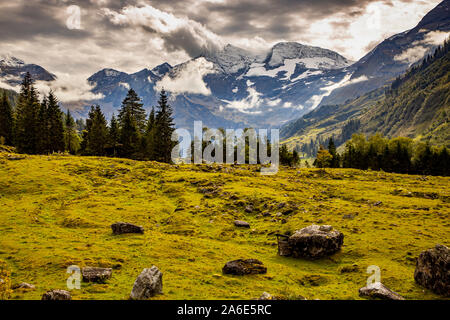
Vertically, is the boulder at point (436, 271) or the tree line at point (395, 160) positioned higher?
the tree line at point (395, 160)

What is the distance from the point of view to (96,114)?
315 ft

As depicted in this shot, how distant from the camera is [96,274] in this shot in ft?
62.2

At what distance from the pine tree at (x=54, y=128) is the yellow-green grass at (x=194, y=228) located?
35008 millimetres

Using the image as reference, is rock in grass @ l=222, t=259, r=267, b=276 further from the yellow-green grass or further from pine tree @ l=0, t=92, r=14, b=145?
pine tree @ l=0, t=92, r=14, b=145

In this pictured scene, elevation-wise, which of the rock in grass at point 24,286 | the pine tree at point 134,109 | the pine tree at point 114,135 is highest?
the pine tree at point 134,109

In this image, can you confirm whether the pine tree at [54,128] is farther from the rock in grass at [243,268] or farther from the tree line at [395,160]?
the tree line at [395,160]

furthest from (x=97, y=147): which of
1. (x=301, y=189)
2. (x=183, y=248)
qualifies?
(x=183, y=248)

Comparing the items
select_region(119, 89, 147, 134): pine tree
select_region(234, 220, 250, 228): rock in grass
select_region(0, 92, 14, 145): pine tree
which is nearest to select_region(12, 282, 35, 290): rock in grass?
select_region(234, 220, 250, 228): rock in grass

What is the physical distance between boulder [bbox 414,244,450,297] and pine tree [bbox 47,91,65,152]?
10346cm

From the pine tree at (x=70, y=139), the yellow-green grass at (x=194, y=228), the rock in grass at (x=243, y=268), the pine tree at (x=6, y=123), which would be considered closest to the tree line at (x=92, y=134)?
the pine tree at (x=6, y=123)

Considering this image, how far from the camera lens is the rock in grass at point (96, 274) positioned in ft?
61.1
